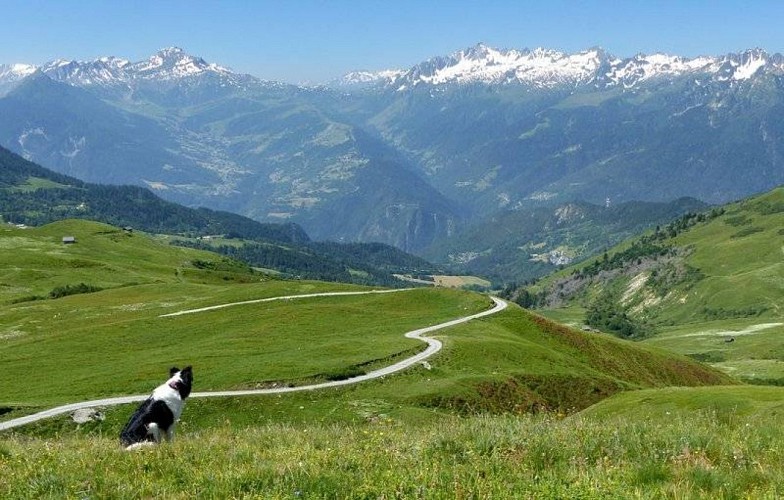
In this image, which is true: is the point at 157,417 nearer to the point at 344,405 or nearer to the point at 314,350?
the point at 344,405

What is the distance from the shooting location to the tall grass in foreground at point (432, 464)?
10.3m

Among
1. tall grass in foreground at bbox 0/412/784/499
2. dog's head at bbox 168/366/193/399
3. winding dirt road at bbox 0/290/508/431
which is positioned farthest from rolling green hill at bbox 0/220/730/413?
tall grass in foreground at bbox 0/412/784/499

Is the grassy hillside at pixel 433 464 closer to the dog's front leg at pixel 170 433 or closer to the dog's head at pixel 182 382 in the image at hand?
the dog's front leg at pixel 170 433

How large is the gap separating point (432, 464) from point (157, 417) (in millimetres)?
7689

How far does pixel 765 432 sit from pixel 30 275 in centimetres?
19533

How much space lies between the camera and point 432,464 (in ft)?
38.9

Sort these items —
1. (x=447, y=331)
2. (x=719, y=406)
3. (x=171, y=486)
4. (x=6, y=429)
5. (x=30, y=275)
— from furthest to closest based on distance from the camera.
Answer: (x=30, y=275) → (x=447, y=331) → (x=6, y=429) → (x=719, y=406) → (x=171, y=486)

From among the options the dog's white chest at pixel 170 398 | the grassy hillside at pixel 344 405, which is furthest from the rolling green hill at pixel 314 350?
the dog's white chest at pixel 170 398

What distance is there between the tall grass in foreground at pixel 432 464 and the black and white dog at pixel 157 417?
0.80m

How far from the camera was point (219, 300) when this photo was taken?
109062mm

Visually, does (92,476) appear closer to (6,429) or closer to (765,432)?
(765,432)

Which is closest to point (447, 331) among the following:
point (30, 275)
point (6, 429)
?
point (6, 429)

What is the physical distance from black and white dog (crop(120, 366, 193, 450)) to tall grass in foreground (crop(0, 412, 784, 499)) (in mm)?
801

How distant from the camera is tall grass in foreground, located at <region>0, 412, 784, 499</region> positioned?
10289 millimetres
